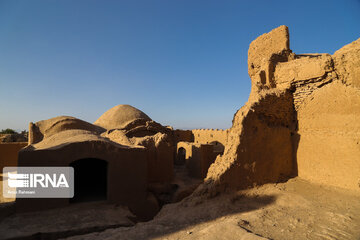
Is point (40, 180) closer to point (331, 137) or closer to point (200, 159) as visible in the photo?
point (200, 159)

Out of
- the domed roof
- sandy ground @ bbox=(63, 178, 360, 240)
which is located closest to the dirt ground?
sandy ground @ bbox=(63, 178, 360, 240)

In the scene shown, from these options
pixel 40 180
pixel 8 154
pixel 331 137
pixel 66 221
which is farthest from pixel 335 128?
pixel 8 154

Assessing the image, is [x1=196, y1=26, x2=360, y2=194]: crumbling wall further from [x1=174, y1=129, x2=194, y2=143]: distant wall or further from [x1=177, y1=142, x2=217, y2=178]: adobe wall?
[x1=174, y1=129, x2=194, y2=143]: distant wall

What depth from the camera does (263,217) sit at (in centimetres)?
395

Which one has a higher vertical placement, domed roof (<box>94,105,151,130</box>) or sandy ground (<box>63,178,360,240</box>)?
domed roof (<box>94,105,151,130</box>)

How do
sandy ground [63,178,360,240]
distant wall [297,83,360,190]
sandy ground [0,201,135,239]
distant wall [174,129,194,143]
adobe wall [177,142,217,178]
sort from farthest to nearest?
distant wall [174,129,194,143], adobe wall [177,142,217,178], distant wall [297,83,360,190], sandy ground [0,201,135,239], sandy ground [63,178,360,240]

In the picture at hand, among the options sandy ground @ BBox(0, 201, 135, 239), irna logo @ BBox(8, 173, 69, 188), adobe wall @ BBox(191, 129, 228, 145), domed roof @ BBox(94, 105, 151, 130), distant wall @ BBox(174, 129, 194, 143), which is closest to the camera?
sandy ground @ BBox(0, 201, 135, 239)

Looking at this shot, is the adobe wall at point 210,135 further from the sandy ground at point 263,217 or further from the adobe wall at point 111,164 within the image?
the sandy ground at point 263,217

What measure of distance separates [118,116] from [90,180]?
10.6 m

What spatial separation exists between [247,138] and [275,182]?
66.6 inches

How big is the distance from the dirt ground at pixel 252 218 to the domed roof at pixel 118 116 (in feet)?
46.1

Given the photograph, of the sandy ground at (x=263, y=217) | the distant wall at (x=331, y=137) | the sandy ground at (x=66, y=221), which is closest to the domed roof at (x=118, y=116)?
the sandy ground at (x=66, y=221)

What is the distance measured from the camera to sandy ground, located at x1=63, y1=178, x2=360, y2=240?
10.9ft

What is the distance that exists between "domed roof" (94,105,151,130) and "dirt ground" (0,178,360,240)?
46.1 feet
